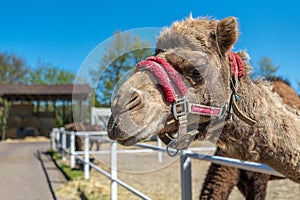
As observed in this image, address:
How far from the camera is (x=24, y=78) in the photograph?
41938 mm

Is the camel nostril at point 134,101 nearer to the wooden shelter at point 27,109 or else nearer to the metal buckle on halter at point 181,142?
the metal buckle on halter at point 181,142

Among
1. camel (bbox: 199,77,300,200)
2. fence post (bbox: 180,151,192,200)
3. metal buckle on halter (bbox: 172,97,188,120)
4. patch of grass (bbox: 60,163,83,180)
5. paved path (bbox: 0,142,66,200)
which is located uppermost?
metal buckle on halter (bbox: 172,97,188,120)

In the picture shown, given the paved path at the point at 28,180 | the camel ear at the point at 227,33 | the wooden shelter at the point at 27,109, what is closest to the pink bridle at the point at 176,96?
the camel ear at the point at 227,33

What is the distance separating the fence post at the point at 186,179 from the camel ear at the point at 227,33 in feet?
4.75

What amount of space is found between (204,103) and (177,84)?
0.19 meters

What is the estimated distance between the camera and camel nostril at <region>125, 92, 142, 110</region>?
1.55m

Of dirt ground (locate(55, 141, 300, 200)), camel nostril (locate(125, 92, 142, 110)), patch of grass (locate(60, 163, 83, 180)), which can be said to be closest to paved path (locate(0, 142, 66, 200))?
patch of grass (locate(60, 163, 83, 180))

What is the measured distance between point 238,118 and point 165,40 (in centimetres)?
51

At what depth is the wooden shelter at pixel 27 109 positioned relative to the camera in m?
30.1

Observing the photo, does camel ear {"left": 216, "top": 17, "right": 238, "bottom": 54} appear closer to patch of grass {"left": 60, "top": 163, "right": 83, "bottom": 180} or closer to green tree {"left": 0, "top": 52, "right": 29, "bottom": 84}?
patch of grass {"left": 60, "top": 163, "right": 83, "bottom": 180}

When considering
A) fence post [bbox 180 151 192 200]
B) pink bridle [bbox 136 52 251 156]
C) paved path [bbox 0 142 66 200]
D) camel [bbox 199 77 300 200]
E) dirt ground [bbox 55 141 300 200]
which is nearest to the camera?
pink bridle [bbox 136 52 251 156]

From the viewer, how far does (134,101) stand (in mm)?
1551

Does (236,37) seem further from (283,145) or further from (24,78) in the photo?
(24,78)

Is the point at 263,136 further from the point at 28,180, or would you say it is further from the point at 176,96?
the point at 28,180
